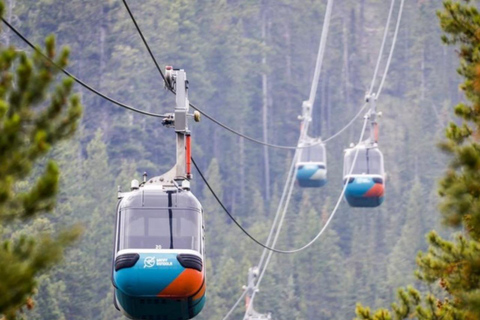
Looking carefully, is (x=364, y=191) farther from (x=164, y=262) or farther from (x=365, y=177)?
(x=164, y=262)

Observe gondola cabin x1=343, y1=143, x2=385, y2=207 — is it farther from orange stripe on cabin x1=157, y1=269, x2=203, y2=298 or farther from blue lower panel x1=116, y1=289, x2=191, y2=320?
orange stripe on cabin x1=157, y1=269, x2=203, y2=298

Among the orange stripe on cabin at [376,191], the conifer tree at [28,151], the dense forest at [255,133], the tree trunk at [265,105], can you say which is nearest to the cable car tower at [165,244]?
the conifer tree at [28,151]

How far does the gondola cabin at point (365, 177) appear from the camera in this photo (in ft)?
124

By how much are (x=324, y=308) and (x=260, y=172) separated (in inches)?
1174

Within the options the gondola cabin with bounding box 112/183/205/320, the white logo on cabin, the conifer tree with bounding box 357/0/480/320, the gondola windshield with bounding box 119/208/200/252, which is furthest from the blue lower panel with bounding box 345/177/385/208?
the white logo on cabin

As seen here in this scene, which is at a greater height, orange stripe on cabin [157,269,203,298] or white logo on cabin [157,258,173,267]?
white logo on cabin [157,258,173,267]

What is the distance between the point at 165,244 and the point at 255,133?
101288mm

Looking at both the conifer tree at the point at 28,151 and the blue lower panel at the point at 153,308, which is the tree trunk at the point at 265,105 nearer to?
the blue lower panel at the point at 153,308

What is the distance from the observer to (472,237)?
1791 centimetres

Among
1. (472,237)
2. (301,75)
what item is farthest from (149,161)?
(472,237)

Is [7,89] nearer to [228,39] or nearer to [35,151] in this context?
[35,151]

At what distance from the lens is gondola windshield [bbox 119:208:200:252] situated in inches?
698

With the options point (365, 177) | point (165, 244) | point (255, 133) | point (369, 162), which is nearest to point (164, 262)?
point (165, 244)

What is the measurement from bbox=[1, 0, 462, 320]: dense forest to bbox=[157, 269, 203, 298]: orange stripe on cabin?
132 feet
